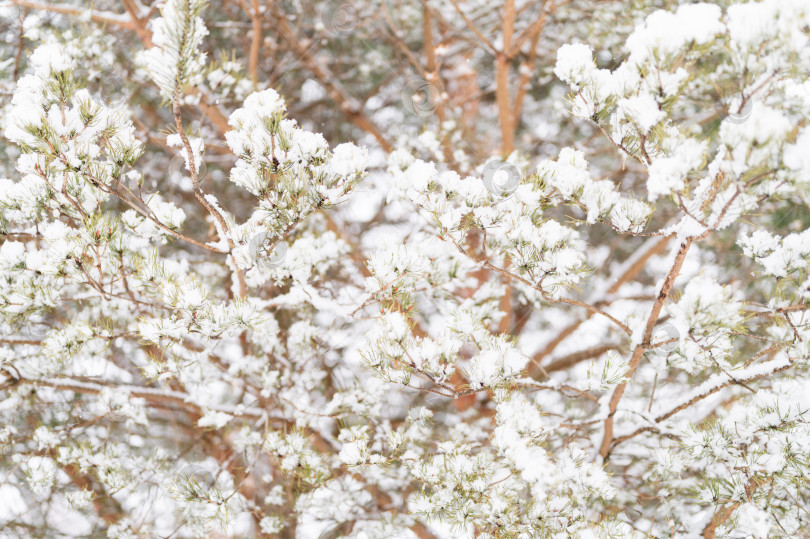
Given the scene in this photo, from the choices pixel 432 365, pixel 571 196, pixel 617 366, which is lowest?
pixel 432 365

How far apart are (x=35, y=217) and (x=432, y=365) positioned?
50.7 inches

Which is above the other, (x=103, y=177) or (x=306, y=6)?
(x=306, y=6)

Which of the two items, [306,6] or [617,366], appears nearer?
[617,366]

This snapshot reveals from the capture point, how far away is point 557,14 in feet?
12.0

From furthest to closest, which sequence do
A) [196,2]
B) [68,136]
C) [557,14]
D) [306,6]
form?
[306,6] < [557,14] < [68,136] < [196,2]

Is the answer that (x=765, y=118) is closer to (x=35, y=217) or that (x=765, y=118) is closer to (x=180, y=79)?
(x=180, y=79)

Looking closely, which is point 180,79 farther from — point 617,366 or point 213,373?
point 213,373

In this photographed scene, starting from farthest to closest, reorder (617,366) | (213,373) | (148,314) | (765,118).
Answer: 1. (213,373)
2. (148,314)
3. (617,366)
4. (765,118)

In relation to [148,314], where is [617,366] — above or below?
below

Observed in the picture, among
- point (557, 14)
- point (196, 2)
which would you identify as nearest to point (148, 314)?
point (196, 2)

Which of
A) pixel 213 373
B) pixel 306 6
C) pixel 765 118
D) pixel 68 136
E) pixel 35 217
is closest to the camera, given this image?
pixel 765 118

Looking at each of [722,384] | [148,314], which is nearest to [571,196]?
[722,384]

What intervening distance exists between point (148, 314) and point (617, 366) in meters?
2.05

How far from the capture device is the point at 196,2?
97 cm
